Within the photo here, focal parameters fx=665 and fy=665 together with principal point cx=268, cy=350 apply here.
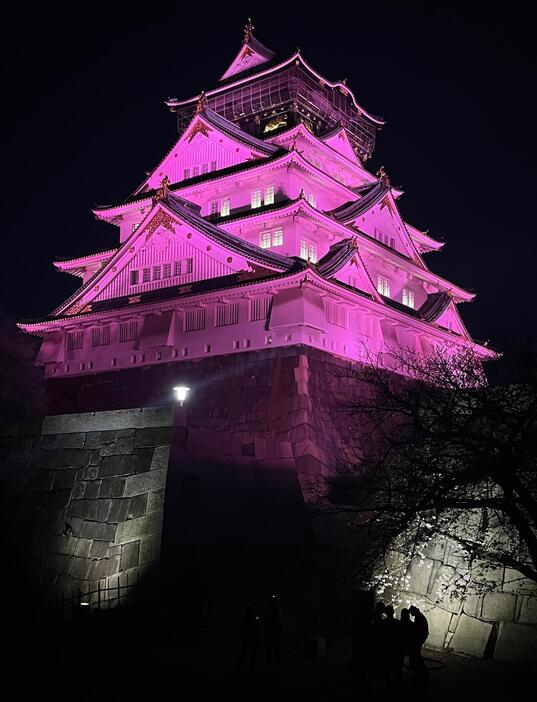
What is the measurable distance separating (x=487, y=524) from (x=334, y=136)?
1047 inches

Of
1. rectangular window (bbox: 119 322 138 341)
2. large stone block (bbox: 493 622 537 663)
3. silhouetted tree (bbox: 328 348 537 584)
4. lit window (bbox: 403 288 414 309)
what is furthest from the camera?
lit window (bbox: 403 288 414 309)

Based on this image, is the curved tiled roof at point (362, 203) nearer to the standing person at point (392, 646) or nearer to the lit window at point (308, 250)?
the lit window at point (308, 250)

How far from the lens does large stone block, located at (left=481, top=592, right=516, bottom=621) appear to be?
11.1 m

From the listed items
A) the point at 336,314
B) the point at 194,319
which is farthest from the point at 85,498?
the point at 336,314

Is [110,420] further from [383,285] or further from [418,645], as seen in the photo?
[383,285]

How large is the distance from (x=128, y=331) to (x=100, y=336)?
4.95 feet

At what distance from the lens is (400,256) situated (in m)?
33.2

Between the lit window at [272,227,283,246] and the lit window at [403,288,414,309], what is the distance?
8524 millimetres

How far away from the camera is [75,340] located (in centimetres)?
3000

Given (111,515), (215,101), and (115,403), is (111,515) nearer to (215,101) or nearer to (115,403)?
(115,403)

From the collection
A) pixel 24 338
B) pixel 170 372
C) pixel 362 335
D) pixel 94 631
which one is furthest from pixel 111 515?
pixel 24 338

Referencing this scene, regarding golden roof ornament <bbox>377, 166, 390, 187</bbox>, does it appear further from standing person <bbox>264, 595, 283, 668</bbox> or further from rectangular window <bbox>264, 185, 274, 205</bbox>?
standing person <bbox>264, 595, 283, 668</bbox>

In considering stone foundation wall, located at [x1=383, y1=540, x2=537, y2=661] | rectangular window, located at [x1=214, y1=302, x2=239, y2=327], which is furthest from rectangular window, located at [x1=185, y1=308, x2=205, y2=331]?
stone foundation wall, located at [x1=383, y1=540, x2=537, y2=661]

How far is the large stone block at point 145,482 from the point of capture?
14492 millimetres
